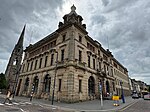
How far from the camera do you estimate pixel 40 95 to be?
23641 mm

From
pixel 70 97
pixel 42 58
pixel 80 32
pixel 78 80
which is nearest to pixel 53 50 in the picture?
pixel 42 58

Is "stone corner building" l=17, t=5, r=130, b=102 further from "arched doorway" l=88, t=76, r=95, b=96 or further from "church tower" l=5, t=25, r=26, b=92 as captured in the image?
"church tower" l=5, t=25, r=26, b=92

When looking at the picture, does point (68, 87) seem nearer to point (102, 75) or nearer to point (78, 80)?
point (78, 80)

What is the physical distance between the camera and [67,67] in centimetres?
1964

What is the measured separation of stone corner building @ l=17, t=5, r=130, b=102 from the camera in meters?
19.2

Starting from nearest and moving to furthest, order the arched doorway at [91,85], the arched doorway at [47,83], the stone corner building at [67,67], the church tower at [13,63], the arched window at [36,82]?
the stone corner building at [67,67]
the arched doorway at [47,83]
the arched doorway at [91,85]
the arched window at [36,82]
the church tower at [13,63]

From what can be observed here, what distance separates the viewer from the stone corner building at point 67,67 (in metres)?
19.2

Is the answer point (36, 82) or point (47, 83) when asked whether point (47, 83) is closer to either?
point (47, 83)

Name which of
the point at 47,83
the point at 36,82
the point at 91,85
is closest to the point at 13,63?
the point at 36,82

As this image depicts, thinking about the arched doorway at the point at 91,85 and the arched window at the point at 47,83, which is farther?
the arched doorway at the point at 91,85

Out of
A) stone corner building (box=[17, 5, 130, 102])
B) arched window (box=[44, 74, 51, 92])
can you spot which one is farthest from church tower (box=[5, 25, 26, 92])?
arched window (box=[44, 74, 51, 92])

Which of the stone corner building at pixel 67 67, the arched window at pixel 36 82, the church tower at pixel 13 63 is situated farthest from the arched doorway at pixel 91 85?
the church tower at pixel 13 63

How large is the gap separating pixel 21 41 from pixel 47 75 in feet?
203

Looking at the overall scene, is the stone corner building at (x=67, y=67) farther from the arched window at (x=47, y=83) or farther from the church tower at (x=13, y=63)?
the church tower at (x=13, y=63)
